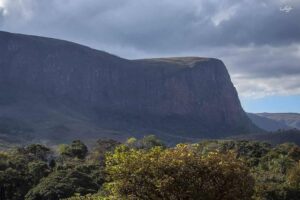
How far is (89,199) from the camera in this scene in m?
23.9

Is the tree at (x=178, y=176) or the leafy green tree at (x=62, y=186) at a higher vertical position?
the tree at (x=178, y=176)

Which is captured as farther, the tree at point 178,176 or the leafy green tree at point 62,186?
the leafy green tree at point 62,186

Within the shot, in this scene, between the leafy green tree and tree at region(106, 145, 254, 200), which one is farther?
the leafy green tree

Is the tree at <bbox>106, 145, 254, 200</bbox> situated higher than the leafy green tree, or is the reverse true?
the tree at <bbox>106, 145, 254, 200</bbox>

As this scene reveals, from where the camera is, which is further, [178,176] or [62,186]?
[62,186]

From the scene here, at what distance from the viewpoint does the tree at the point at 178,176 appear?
66.0 ft

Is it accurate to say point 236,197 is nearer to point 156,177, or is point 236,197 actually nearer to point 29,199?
point 156,177

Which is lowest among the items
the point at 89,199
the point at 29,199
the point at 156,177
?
the point at 29,199

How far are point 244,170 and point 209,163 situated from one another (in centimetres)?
153

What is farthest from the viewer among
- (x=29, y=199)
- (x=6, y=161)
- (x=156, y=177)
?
(x=6, y=161)

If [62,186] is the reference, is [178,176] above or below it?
above

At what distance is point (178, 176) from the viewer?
65.9 feet

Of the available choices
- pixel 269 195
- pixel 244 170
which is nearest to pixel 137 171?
pixel 244 170

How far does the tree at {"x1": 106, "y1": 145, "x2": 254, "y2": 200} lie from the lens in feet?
66.0
